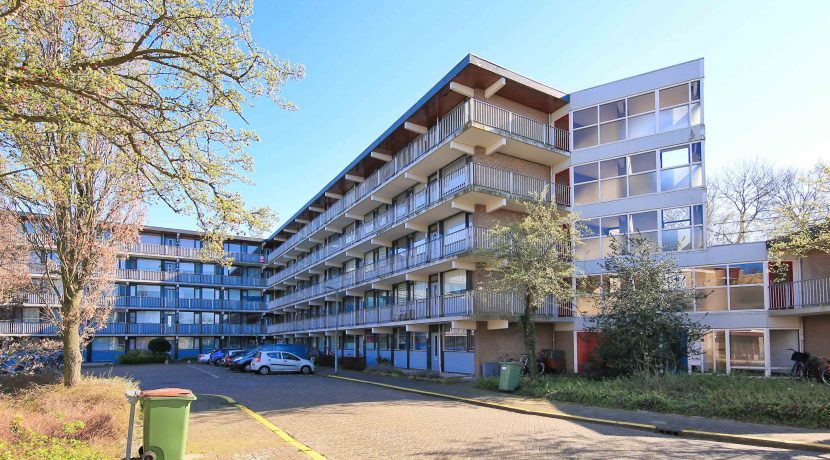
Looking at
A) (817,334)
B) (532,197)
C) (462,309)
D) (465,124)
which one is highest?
(465,124)

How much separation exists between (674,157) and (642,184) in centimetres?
170

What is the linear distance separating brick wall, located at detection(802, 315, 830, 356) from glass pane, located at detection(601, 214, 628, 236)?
24.7ft

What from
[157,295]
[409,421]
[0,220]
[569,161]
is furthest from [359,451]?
[157,295]

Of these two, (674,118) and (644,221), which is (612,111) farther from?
(644,221)

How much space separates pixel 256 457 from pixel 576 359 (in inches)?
808

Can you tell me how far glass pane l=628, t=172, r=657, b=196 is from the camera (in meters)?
25.7

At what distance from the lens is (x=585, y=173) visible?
28.0 metres

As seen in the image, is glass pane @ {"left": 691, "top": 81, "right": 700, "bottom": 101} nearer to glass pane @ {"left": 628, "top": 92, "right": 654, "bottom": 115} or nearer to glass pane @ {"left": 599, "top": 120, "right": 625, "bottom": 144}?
glass pane @ {"left": 628, "top": 92, "right": 654, "bottom": 115}

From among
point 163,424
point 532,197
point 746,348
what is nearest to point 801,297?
point 746,348

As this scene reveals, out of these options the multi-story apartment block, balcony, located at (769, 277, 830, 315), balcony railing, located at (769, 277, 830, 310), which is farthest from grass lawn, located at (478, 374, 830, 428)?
balcony railing, located at (769, 277, 830, 310)

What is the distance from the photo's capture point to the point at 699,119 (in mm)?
24781

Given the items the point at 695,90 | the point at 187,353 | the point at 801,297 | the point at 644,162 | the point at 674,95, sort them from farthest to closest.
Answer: the point at 187,353 < the point at 644,162 < the point at 674,95 < the point at 695,90 < the point at 801,297

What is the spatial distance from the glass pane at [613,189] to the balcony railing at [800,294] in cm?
699

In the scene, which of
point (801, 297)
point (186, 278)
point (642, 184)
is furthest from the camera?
point (186, 278)
